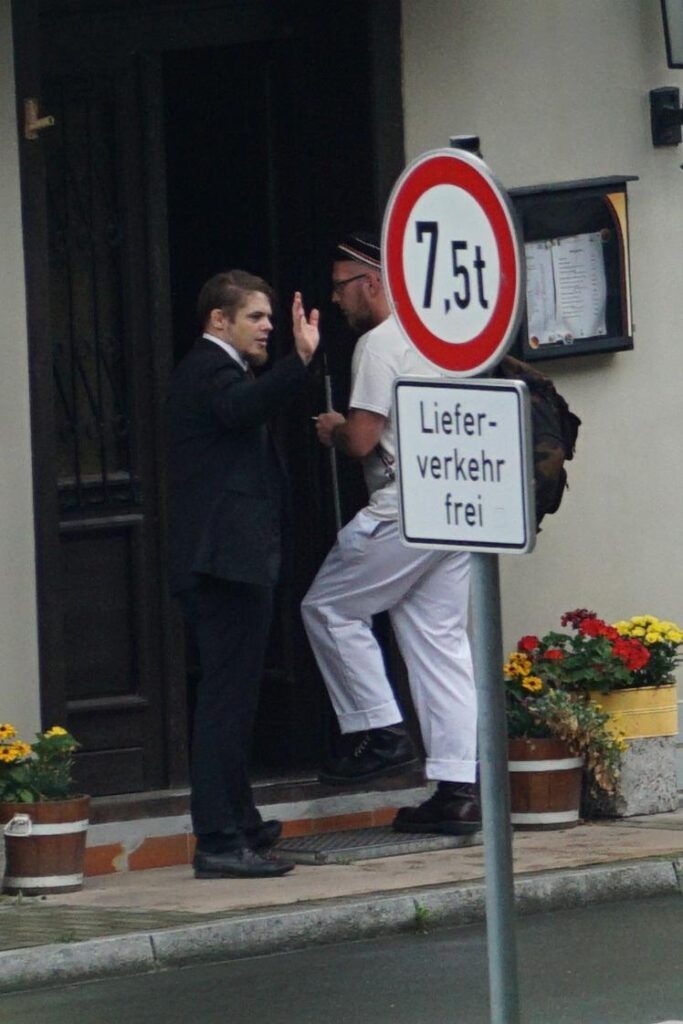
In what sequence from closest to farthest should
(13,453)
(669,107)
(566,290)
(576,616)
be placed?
(13,453) → (576,616) → (566,290) → (669,107)

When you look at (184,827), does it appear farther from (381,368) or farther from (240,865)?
(381,368)

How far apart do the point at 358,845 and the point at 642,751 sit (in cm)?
138

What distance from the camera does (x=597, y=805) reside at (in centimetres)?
1003

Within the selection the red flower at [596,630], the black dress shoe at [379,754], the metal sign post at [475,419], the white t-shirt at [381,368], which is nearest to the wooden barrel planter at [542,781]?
the black dress shoe at [379,754]

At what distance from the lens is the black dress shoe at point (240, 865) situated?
8750 millimetres

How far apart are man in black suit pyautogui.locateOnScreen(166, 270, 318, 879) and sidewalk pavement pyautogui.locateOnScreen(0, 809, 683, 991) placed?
30 cm

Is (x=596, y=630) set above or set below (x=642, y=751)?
above

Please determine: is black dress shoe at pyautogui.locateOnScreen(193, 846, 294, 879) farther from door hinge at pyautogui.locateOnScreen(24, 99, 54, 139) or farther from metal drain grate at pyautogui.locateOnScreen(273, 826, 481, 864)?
door hinge at pyautogui.locateOnScreen(24, 99, 54, 139)

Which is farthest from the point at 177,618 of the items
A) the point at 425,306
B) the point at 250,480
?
the point at 425,306

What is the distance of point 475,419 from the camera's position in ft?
18.0

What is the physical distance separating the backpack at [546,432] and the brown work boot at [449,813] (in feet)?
3.48

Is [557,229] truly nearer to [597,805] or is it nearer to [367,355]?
[367,355]

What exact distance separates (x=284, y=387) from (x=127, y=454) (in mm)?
1509

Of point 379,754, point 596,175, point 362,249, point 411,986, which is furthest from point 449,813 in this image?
point 596,175
